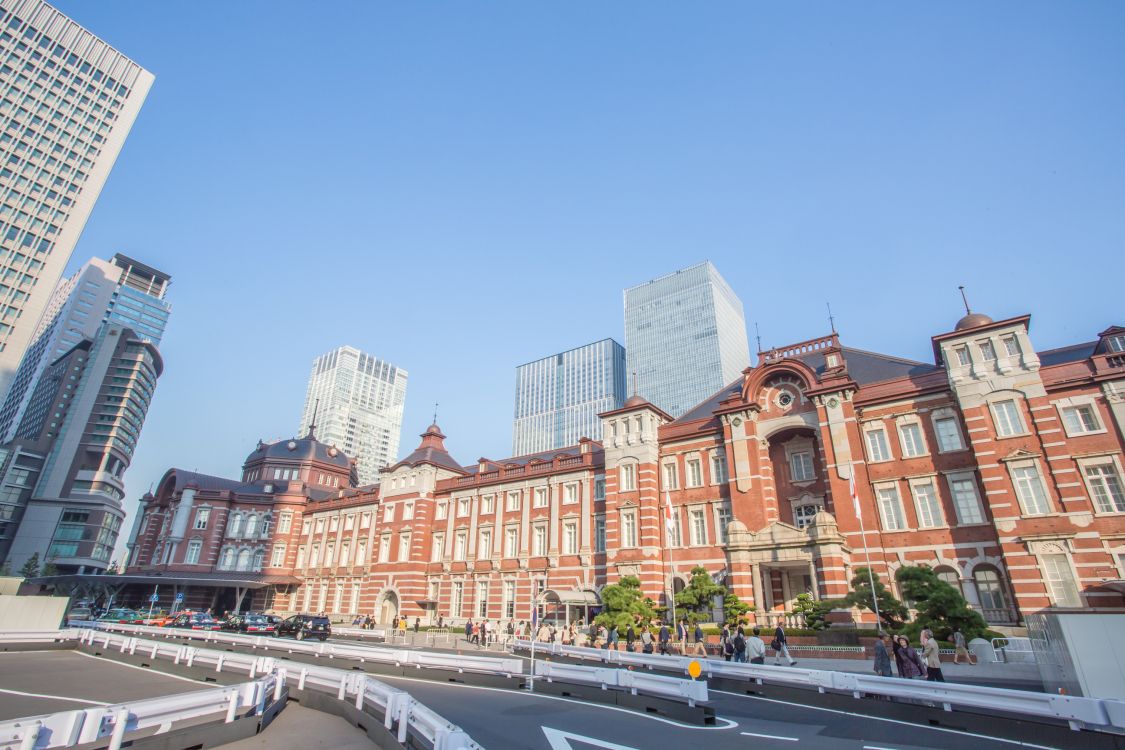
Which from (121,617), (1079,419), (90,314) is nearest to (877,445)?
(1079,419)

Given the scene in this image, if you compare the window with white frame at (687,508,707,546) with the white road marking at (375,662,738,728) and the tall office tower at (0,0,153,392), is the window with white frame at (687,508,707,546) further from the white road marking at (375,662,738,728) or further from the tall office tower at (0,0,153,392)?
the tall office tower at (0,0,153,392)

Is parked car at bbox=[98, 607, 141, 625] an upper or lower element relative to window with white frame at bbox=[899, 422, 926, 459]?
lower

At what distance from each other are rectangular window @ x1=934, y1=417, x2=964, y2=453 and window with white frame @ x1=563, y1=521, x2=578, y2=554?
77.4ft

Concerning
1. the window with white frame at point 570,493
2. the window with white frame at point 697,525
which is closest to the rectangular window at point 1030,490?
the window with white frame at point 697,525

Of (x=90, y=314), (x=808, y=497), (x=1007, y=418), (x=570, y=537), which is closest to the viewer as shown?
(x=1007, y=418)

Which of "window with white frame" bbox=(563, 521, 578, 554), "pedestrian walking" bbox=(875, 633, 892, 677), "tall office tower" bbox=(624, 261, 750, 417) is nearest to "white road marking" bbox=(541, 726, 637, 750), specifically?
"pedestrian walking" bbox=(875, 633, 892, 677)

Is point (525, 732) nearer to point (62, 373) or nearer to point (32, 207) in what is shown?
point (32, 207)

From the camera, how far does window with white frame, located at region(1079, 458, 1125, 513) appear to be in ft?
79.4

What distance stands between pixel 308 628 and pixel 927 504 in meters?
34.7

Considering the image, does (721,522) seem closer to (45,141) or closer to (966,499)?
(966,499)

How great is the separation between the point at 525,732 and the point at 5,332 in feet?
314

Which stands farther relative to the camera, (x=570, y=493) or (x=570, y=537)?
(x=570, y=493)

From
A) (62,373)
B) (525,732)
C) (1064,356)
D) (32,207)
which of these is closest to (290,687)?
(525,732)

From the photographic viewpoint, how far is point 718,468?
35.7 m
